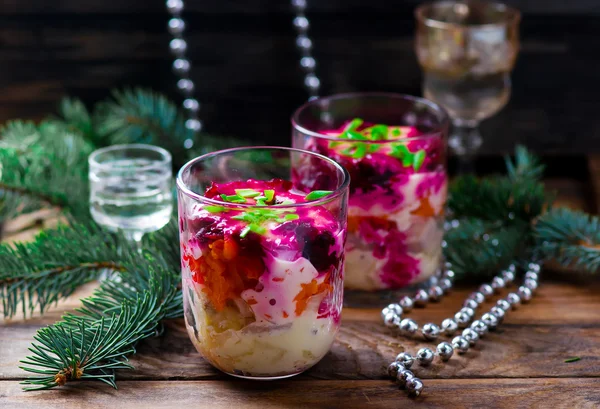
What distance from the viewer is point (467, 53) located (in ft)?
3.97

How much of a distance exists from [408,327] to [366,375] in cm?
10

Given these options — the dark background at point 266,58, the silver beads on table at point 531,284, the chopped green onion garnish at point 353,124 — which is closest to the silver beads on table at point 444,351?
the silver beads on table at point 531,284

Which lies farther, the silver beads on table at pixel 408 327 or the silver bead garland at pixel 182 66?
the silver bead garland at pixel 182 66

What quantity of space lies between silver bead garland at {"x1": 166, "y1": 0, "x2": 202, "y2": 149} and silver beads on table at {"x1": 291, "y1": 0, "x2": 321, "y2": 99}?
200mm

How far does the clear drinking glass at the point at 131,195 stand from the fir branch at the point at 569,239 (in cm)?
51

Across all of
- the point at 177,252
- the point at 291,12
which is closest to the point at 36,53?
the point at 291,12

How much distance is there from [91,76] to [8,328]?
0.68 m

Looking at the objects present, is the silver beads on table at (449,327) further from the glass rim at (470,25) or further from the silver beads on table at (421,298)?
the glass rim at (470,25)

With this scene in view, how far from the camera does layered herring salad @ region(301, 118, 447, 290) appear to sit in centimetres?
97

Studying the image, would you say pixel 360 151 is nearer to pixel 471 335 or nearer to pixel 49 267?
pixel 471 335

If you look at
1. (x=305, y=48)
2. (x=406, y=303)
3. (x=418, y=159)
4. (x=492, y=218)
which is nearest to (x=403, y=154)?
(x=418, y=159)

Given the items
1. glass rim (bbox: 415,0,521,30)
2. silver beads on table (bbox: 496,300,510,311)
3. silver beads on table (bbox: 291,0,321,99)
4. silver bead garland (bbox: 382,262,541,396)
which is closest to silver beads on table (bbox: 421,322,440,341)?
silver bead garland (bbox: 382,262,541,396)

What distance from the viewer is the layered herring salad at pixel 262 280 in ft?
2.54

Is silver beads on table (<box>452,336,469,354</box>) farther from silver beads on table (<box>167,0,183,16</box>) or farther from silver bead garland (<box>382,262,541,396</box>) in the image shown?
silver beads on table (<box>167,0,183,16</box>)
